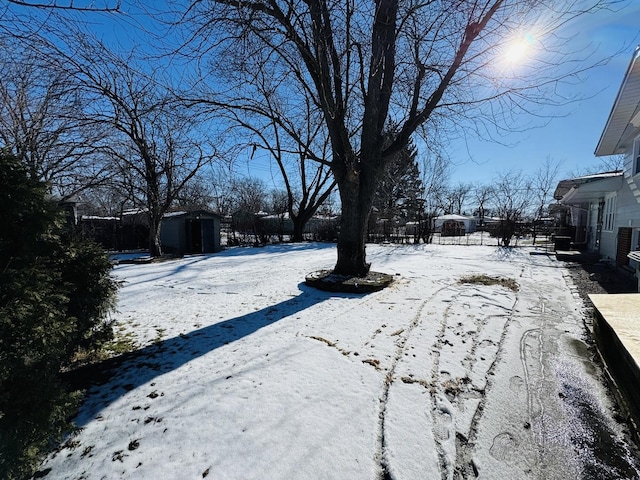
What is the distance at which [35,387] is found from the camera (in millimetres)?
1622

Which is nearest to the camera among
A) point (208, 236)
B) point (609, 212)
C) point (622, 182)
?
point (622, 182)

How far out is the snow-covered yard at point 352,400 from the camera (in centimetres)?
178

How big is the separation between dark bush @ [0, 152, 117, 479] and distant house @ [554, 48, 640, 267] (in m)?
8.49

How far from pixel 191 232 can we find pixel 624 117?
53.6 ft

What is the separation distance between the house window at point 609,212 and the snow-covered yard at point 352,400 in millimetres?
8311

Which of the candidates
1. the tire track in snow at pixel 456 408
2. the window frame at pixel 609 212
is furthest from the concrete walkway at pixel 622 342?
the window frame at pixel 609 212

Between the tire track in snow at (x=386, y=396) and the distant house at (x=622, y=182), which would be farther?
the distant house at (x=622, y=182)

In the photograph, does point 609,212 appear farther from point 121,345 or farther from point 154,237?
point 154,237

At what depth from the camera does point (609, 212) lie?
10.7 meters

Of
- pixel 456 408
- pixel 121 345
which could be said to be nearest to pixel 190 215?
pixel 121 345

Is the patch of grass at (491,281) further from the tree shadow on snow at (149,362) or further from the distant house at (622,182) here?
the tree shadow on snow at (149,362)

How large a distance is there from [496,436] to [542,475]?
31 centimetres

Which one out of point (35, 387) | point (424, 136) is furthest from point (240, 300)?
point (424, 136)

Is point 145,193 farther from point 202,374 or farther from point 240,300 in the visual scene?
point 202,374
